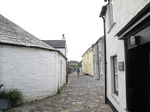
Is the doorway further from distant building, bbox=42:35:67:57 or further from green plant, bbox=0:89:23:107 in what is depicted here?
distant building, bbox=42:35:67:57

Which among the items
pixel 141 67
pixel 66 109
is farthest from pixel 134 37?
pixel 66 109

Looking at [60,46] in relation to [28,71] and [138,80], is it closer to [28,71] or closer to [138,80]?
[28,71]

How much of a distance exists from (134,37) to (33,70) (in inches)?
256

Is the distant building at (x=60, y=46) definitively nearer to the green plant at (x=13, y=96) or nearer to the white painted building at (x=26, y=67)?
the white painted building at (x=26, y=67)

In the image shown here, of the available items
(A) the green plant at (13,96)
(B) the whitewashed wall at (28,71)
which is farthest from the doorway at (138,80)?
(B) the whitewashed wall at (28,71)

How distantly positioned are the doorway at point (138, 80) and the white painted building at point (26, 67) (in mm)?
5835

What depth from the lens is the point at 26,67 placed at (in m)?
8.14

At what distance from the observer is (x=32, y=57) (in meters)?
8.44

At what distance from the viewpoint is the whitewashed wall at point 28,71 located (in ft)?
24.3

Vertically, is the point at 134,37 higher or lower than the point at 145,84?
higher

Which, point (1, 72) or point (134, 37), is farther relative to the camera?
point (1, 72)

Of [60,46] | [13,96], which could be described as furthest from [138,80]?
[60,46]

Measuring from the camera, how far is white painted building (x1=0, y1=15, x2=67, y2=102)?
291 inches

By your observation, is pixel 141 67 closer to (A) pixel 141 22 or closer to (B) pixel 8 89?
(A) pixel 141 22
